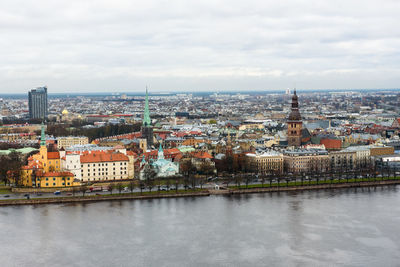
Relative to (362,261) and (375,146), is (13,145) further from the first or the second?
(362,261)

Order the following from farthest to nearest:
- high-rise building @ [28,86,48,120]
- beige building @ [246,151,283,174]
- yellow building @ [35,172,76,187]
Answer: high-rise building @ [28,86,48,120] < beige building @ [246,151,283,174] < yellow building @ [35,172,76,187]

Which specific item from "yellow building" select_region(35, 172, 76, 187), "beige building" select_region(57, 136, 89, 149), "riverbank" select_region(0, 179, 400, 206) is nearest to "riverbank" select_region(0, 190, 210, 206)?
"riverbank" select_region(0, 179, 400, 206)

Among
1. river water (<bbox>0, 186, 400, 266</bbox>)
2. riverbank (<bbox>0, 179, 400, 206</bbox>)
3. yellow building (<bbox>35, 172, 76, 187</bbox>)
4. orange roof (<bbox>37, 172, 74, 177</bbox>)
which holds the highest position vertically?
orange roof (<bbox>37, 172, 74, 177</bbox>)

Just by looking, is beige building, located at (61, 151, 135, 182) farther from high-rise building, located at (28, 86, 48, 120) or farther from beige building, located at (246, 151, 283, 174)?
high-rise building, located at (28, 86, 48, 120)

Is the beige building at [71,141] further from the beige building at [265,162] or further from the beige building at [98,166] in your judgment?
the beige building at [265,162]

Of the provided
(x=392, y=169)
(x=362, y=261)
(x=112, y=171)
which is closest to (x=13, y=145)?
(x=112, y=171)
